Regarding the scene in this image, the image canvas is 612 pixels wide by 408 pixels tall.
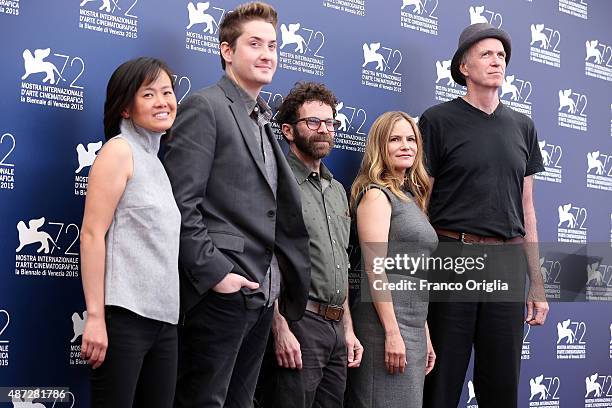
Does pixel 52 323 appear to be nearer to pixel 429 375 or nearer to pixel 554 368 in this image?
pixel 429 375

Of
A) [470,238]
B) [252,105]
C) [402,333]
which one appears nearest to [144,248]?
[252,105]

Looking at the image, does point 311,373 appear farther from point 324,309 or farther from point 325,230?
point 325,230

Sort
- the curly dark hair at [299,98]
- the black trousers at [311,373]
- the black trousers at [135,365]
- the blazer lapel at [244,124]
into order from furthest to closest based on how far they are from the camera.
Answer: the curly dark hair at [299,98] → the black trousers at [311,373] → the blazer lapel at [244,124] → the black trousers at [135,365]

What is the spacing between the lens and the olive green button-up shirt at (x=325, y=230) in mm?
3750

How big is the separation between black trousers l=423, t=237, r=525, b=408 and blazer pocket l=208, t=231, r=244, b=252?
137 cm

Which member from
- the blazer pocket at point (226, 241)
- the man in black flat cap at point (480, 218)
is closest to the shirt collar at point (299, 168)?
the man in black flat cap at point (480, 218)

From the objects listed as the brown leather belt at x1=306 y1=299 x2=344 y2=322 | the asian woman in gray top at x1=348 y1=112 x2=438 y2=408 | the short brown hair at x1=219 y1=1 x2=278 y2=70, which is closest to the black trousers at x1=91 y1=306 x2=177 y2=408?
the brown leather belt at x1=306 y1=299 x2=344 y2=322

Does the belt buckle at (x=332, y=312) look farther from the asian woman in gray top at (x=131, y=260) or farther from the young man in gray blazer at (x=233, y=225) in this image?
the asian woman in gray top at (x=131, y=260)

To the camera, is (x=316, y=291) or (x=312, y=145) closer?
(x=316, y=291)

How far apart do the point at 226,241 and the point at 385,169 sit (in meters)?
1.27

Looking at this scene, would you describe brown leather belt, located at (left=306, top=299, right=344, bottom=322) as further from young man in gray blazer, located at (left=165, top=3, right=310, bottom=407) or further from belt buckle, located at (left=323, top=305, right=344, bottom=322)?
young man in gray blazer, located at (left=165, top=3, right=310, bottom=407)

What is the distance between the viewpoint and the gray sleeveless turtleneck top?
2.81 m

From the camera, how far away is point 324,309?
148 inches

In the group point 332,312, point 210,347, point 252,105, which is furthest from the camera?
point 332,312
